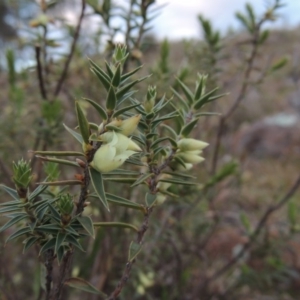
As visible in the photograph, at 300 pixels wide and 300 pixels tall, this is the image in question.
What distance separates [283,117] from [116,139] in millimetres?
5276

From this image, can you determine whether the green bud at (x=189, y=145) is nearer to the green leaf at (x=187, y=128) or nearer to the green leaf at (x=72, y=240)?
the green leaf at (x=187, y=128)

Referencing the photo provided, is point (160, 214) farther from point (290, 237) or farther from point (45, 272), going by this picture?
point (45, 272)

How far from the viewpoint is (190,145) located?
2.00 ft

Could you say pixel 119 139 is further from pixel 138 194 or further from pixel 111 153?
pixel 138 194

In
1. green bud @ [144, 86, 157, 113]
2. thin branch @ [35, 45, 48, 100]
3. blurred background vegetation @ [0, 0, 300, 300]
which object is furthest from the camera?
blurred background vegetation @ [0, 0, 300, 300]

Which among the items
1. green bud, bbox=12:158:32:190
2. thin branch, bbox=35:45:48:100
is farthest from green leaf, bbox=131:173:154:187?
thin branch, bbox=35:45:48:100

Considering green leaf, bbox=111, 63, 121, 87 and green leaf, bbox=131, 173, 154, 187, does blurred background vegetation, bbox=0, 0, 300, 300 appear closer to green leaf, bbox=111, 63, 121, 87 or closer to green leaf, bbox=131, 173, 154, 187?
green leaf, bbox=131, 173, 154, 187

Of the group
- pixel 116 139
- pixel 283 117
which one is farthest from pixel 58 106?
pixel 283 117

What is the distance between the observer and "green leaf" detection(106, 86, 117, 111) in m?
0.50

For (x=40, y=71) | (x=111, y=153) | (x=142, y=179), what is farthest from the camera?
(x=40, y=71)

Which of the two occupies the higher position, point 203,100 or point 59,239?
point 203,100

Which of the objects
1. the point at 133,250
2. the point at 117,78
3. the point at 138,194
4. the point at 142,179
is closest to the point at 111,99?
the point at 117,78

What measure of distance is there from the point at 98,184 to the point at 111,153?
0.13 feet

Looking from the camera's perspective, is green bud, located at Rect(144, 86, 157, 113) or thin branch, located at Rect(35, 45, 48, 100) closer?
green bud, located at Rect(144, 86, 157, 113)
